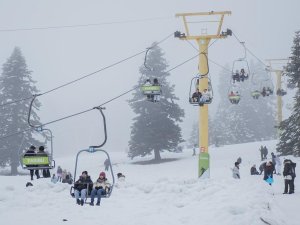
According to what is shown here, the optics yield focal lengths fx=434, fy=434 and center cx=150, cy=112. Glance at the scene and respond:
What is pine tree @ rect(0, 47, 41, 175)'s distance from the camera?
136 ft

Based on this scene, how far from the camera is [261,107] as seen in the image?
227 feet

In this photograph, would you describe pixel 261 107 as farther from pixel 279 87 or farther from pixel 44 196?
pixel 44 196

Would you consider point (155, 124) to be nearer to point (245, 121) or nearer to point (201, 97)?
point (201, 97)

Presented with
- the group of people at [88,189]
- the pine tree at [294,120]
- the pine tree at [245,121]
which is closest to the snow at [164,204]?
the group of people at [88,189]

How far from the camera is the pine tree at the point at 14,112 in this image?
41.6 meters

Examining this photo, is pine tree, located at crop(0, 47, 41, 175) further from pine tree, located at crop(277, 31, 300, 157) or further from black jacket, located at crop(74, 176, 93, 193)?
black jacket, located at crop(74, 176, 93, 193)

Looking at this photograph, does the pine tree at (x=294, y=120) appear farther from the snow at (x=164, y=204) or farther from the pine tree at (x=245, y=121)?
the pine tree at (x=245, y=121)

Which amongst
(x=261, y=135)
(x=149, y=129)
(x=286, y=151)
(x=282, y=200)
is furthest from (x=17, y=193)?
(x=261, y=135)

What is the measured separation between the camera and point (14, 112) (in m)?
42.8

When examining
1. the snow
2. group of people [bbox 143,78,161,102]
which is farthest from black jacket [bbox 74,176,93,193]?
group of people [bbox 143,78,161,102]

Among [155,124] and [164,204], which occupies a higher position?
[155,124]

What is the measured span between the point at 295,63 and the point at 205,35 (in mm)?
11595

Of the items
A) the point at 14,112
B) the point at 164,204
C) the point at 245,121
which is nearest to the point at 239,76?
the point at 164,204

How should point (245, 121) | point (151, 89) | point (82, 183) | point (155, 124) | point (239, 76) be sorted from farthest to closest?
point (245, 121)
point (155, 124)
point (239, 76)
point (151, 89)
point (82, 183)
